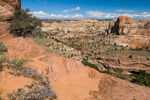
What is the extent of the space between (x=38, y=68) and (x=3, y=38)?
5.51 metres

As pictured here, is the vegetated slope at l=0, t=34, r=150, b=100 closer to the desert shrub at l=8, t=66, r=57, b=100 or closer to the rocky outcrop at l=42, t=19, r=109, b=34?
the desert shrub at l=8, t=66, r=57, b=100

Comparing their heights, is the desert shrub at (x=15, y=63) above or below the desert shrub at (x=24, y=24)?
below

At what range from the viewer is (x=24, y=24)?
11211 mm

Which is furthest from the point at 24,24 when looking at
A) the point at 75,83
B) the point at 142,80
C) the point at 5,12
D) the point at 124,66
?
the point at 124,66

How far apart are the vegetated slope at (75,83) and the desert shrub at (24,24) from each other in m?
2.18

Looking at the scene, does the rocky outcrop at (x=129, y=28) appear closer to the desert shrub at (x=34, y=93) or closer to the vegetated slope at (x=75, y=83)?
the vegetated slope at (x=75, y=83)

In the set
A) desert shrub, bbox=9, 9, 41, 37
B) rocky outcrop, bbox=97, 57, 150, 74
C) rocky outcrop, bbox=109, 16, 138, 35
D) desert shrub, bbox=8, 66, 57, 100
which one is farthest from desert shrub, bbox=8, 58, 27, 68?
rocky outcrop, bbox=109, 16, 138, 35

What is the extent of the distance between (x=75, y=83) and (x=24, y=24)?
25.4 ft

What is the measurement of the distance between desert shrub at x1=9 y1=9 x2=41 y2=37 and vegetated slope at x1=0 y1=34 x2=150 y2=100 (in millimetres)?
2184

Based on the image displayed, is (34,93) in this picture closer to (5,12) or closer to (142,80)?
(5,12)

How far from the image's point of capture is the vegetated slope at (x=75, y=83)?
738cm

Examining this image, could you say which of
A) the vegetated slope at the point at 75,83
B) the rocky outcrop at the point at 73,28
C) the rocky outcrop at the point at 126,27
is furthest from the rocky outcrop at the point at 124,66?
the rocky outcrop at the point at 73,28

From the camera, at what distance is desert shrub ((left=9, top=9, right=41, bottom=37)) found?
1082 centimetres

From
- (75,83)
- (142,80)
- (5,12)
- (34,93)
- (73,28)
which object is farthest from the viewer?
(73,28)
